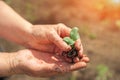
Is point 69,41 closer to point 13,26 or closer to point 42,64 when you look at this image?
point 42,64

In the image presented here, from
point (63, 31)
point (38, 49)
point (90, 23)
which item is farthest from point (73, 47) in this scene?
point (90, 23)

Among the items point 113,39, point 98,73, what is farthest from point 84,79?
point 113,39

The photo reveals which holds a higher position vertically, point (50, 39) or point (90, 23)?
point (90, 23)

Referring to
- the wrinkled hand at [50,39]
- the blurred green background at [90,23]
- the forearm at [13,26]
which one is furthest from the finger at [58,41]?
the blurred green background at [90,23]

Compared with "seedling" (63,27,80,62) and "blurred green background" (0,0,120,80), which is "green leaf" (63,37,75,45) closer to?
"seedling" (63,27,80,62)

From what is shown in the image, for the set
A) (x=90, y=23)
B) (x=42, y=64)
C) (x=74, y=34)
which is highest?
(x=90, y=23)

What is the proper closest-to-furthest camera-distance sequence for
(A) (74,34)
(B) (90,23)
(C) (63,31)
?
(A) (74,34)
(C) (63,31)
(B) (90,23)

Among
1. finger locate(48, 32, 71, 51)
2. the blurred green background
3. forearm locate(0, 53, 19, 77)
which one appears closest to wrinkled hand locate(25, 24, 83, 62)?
finger locate(48, 32, 71, 51)
